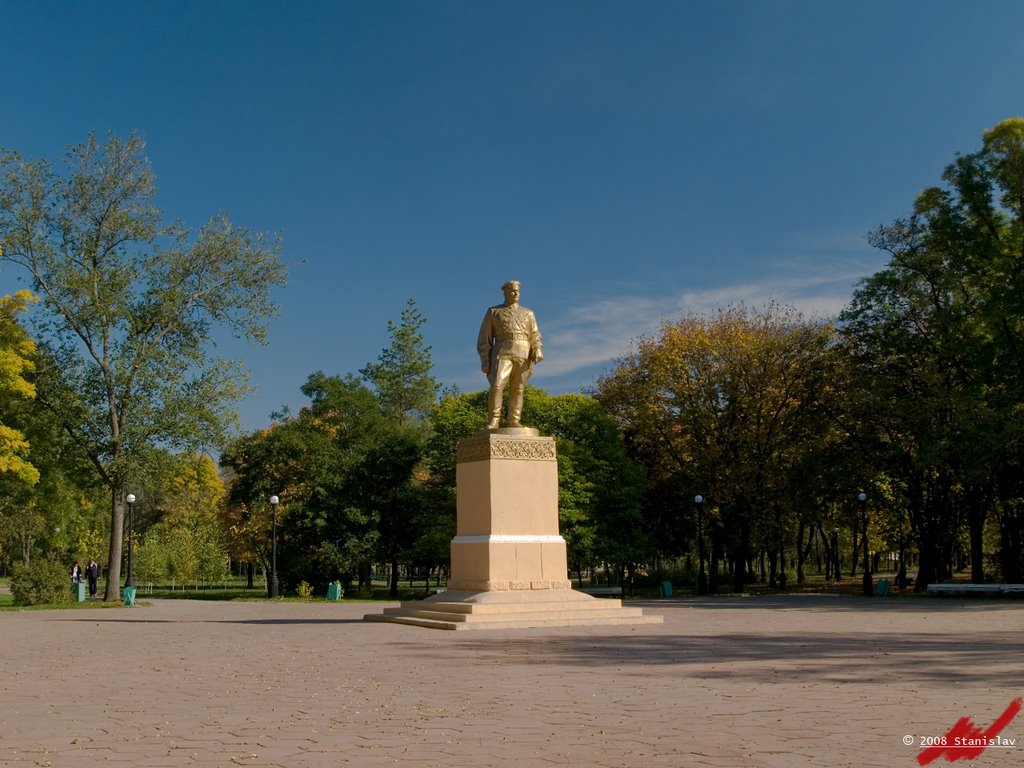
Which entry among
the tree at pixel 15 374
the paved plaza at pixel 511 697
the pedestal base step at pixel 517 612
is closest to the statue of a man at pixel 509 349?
the pedestal base step at pixel 517 612

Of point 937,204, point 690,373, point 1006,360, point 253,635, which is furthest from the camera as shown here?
point 690,373

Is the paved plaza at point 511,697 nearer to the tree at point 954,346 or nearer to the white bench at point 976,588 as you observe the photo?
the white bench at point 976,588

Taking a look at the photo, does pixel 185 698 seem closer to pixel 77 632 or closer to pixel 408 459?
pixel 77 632

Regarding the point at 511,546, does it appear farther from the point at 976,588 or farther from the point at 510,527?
the point at 976,588

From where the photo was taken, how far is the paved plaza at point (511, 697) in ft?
19.1

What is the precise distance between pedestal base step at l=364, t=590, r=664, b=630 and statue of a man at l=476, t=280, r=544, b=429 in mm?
3511

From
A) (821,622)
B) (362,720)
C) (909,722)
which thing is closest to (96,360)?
(821,622)

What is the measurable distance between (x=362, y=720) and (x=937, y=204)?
108 feet

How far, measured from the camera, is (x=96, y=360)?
31234 mm

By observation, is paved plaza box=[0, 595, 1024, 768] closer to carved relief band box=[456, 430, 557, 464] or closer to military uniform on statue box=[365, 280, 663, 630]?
military uniform on statue box=[365, 280, 663, 630]

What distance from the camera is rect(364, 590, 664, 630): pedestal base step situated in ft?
51.8

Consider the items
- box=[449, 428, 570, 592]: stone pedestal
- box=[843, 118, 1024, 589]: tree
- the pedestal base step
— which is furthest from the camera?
box=[843, 118, 1024, 589]: tree
